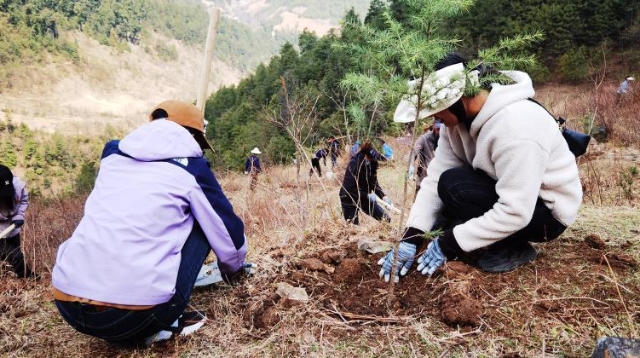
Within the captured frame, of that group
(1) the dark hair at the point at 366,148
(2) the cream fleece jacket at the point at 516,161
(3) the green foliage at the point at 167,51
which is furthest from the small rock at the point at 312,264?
(3) the green foliage at the point at 167,51

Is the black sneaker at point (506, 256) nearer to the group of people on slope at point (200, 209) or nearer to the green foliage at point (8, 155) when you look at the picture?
the group of people on slope at point (200, 209)

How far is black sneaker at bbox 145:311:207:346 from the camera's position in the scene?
5.76 feet

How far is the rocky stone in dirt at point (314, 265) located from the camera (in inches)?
86.4

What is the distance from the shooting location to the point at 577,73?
2172 cm

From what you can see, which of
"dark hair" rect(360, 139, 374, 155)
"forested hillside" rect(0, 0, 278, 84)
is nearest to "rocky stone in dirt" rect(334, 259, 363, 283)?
"dark hair" rect(360, 139, 374, 155)

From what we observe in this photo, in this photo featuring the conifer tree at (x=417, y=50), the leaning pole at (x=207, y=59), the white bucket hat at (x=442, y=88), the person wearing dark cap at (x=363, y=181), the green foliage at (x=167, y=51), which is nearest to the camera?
the conifer tree at (x=417, y=50)

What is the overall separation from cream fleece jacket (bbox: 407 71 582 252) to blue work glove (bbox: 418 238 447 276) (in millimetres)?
164

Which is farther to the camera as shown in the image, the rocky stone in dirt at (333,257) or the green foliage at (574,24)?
the green foliage at (574,24)

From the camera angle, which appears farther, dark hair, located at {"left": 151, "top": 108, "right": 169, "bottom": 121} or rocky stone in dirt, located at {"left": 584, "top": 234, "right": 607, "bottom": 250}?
rocky stone in dirt, located at {"left": 584, "top": 234, "right": 607, "bottom": 250}

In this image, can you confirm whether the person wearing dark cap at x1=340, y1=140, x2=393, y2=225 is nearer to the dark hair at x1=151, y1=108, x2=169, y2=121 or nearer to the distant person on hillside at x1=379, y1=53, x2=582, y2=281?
the distant person on hillside at x1=379, y1=53, x2=582, y2=281

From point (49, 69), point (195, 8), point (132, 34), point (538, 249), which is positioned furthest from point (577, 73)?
point (195, 8)

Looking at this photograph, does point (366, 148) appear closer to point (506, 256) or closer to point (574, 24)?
point (506, 256)

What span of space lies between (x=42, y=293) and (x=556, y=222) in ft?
9.23

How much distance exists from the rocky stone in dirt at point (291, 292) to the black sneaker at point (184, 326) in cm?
38
